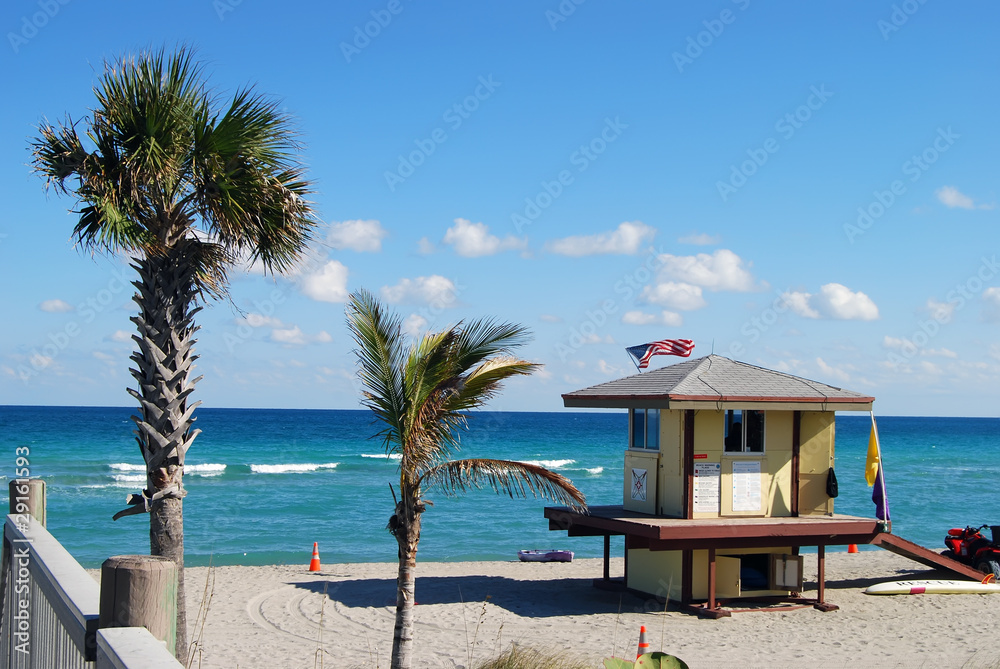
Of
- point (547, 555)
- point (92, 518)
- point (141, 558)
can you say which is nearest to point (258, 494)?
point (92, 518)

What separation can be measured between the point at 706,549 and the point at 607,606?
2.44 m

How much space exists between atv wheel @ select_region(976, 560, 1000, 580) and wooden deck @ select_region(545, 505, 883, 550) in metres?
5.12

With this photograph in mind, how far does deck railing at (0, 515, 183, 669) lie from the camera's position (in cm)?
225

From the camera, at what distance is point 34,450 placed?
73.5 metres

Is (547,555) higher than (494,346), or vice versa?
(494,346)

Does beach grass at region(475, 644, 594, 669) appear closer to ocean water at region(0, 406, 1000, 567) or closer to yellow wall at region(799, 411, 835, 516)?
ocean water at region(0, 406, 1000, 567)

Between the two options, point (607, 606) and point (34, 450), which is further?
point (34, 450)

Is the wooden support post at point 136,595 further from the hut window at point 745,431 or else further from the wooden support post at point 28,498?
the hut window at point 745,431

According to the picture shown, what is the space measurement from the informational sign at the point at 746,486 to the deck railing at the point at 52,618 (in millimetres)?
14469

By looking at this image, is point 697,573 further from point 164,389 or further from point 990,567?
point 164,389

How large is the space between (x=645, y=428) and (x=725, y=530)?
3.00 meters

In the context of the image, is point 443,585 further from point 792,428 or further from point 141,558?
point 141,558

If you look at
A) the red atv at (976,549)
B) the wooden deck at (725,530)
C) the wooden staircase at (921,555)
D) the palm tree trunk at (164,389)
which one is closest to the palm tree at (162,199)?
the palm tree trunk at (164,389)

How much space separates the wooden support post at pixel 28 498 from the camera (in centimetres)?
499
